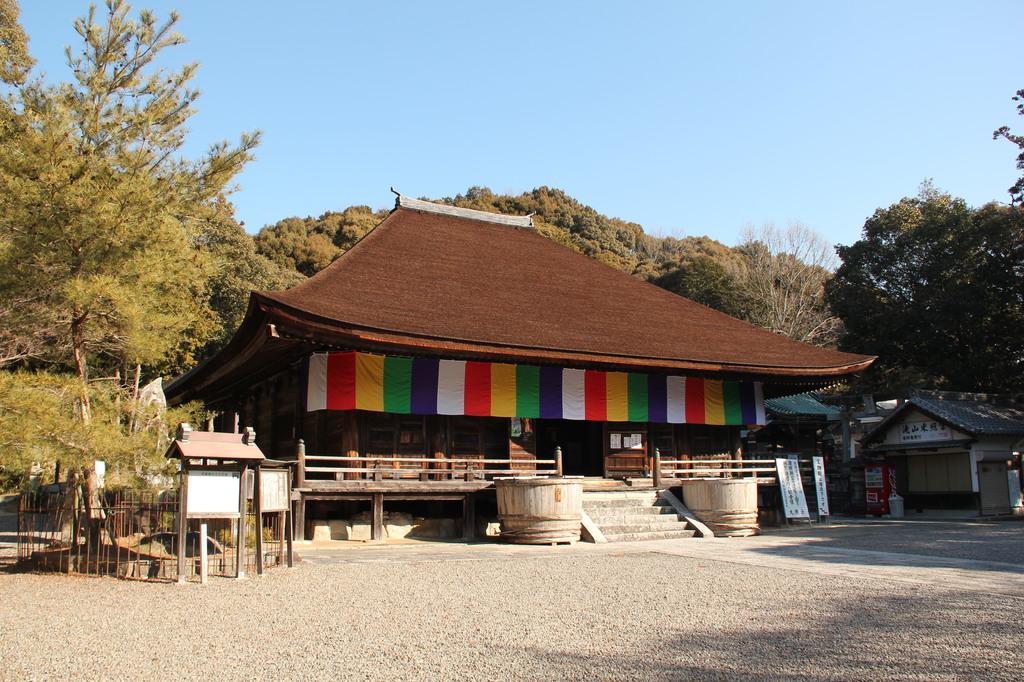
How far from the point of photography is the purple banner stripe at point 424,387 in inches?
618

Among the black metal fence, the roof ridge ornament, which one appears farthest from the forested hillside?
the black metal fence

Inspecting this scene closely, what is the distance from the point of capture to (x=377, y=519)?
47.1ft

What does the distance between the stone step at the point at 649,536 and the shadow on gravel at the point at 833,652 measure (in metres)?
7.28

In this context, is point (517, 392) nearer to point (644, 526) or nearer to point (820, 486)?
point (644, 526)

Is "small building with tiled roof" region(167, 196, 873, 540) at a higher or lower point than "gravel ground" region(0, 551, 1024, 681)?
higher

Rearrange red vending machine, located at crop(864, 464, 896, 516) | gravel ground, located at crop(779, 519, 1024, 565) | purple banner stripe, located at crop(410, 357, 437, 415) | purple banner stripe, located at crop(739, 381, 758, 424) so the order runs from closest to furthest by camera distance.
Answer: gravel ground, located at crop(779, 519, 1024, 565), purple banner stripe, located at crop(410, 357, 437, 415), purple banner stripe, located at crop(739, 381, 758, 424), red vending machine, located at crop(864, 464, 896, 516)

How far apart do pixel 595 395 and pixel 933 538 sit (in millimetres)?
6683

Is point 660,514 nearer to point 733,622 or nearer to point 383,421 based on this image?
point 383,421

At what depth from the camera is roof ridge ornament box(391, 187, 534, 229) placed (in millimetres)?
22172

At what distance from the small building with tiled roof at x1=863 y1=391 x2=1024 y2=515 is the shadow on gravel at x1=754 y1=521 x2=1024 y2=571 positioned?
9.96 ft

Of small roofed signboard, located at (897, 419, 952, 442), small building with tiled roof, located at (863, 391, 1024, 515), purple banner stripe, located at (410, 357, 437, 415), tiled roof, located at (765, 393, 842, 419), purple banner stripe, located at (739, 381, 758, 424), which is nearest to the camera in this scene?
purple banner stripe, located at (410, 357, 437, 415)

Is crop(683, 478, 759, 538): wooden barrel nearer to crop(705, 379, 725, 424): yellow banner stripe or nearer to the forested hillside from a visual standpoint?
crop(705, 379, 725, 424): yellow banner stripe

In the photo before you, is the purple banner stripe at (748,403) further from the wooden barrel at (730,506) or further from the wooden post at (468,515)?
the wooden post at (468,515)

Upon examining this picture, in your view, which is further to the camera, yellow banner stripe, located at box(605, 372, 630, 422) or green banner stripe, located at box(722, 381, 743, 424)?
green banner stripe, located at box(722, 381, 743, 424)
